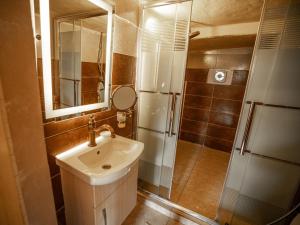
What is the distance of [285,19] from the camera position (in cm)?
104

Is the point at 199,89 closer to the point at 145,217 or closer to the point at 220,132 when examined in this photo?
the point at 220,132

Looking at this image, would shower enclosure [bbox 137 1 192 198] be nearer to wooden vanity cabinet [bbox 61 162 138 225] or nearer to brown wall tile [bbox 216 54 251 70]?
wooden vanity cabinet [bbox 61 162 138 225]

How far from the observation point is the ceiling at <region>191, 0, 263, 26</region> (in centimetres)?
136

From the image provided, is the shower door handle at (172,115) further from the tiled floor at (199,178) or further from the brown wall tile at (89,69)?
the tiled floor at (199,178)

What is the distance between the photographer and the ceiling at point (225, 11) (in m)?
1.36

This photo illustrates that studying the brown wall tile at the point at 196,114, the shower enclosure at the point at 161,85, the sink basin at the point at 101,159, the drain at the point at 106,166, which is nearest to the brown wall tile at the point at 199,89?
the brown wall tile at the point at 196,114

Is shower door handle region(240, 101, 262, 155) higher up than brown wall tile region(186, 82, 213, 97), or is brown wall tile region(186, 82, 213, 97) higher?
brown wall tile region(186, 82, 213, 97)

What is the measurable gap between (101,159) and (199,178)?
1596mm

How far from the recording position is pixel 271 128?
1.17 m

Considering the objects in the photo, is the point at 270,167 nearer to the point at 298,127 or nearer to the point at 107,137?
the point at 298,127

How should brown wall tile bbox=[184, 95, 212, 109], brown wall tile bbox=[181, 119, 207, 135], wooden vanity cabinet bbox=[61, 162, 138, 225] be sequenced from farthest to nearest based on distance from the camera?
1. brown wall tile bbox=[181, 119, 207, 135]
2. brown wall tile bbox=[184, 95, 212, 109]
3. wooden vanity cabinet bbox=[61, 162, 138, 225]

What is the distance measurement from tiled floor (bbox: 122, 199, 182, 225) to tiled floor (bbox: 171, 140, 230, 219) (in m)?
0.27

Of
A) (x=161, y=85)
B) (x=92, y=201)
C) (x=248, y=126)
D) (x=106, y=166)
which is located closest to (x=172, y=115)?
(x=161, y=85)

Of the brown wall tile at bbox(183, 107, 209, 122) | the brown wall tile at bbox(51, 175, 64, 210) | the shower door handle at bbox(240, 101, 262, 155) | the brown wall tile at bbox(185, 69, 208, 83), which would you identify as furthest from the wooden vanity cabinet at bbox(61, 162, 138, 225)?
the brown wall tile at bbox(185, 69, 208, 83)
